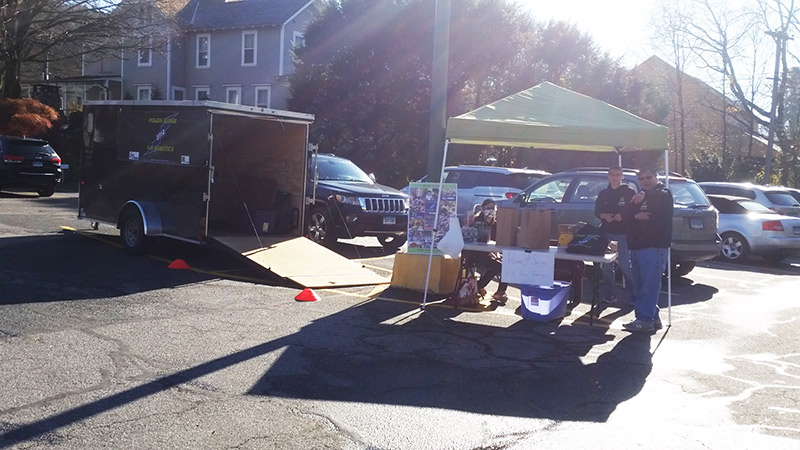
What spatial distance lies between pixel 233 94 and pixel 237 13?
13.8 feet

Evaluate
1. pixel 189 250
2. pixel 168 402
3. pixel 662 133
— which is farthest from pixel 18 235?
pixel 662 133

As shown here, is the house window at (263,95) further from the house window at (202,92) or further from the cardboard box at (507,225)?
the cardboard box at (507,225)

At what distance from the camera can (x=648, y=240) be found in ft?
28.3

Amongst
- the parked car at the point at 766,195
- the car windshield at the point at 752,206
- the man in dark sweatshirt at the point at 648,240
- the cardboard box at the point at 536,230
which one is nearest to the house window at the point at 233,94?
the parked car at the point at 766,195

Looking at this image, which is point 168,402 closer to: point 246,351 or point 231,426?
point 231,426

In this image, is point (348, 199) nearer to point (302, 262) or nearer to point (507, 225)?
point (302, 262)

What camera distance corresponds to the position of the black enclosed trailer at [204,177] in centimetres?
1141

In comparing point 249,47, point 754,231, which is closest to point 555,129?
point 754,231

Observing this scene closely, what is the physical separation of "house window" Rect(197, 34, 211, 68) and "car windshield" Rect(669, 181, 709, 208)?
104 ft

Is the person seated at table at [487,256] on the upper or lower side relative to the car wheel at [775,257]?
upper

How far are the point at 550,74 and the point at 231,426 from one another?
31.8 metres

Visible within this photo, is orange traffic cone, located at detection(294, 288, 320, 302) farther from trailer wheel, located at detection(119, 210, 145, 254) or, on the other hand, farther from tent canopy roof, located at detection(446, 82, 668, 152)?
trailer wheel, located at detection(119, 210, 145, 254)

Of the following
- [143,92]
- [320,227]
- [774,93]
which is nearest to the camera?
[320,227]

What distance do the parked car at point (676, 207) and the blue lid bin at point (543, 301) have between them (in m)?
3.17
